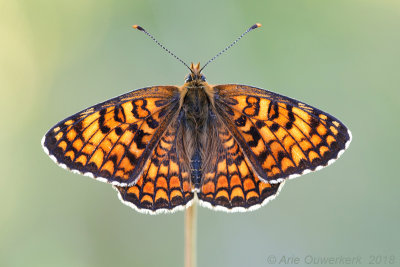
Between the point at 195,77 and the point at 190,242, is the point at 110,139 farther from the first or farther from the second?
the point at 190,242

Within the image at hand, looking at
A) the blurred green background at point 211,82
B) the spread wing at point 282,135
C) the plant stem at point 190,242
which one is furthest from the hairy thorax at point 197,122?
the blurred green background at point 211,82

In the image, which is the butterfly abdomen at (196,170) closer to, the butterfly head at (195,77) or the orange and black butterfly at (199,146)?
the orange and black butterfly at (199,146)

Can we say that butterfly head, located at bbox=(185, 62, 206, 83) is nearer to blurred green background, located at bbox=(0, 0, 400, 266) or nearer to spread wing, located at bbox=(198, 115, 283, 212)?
spread wing, located at bbox=(198, 115, 283, 212)
